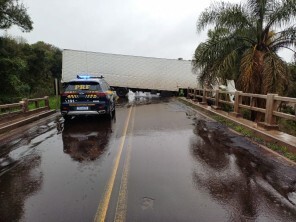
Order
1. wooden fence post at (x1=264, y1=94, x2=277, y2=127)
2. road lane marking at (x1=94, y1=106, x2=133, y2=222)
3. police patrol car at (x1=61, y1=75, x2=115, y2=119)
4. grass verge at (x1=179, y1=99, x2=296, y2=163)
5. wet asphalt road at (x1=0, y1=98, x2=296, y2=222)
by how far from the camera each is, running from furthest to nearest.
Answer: police patrol car at (x1=61, y1=75, x2=115, y2=119) → wooden fence post at (x1=264, y1=94, x2=277, y2=127) → grass verge at (x1=179, y1=99, x2=296, y2=163) → wet asphalt road at (x1=0, y1=98, x2=296, y2=222) → road lane marking at (x1=94, y1=106, x2=133, y2=222)

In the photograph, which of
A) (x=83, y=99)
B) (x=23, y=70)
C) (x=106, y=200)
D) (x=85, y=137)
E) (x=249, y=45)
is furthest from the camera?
(x=23, y=70)

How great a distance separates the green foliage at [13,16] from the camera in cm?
2378

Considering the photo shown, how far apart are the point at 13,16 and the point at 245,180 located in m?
24.4

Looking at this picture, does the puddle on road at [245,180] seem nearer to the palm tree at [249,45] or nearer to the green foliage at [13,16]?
the palm tree at [249,45]

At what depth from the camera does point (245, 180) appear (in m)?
5.52

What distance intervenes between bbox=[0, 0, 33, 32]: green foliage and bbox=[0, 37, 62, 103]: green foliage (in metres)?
2.67

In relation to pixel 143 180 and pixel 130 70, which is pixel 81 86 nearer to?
pixel 143 180

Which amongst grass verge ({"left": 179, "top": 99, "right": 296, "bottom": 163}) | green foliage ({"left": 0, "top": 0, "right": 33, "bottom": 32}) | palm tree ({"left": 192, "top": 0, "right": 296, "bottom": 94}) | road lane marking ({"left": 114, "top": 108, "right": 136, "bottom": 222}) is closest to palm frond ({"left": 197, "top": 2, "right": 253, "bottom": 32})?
palm tree ({"left": 192, "top": 0, "right": 296, "bottom": 94})

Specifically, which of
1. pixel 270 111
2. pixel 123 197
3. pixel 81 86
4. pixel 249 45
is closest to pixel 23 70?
pixel 81 86

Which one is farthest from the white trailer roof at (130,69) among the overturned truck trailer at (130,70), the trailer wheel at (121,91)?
the trailer wheel at (121,91)

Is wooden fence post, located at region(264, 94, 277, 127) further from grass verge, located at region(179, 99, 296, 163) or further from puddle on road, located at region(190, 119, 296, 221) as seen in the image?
puddle on road, located at region(190, 119, 296, 221)

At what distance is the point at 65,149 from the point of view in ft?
26.0

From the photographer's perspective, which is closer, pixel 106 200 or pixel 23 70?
pixel 106 200

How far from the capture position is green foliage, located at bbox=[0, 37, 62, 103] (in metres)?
25.2
